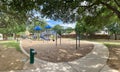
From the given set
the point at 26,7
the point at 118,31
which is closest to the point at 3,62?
the point at 26,7

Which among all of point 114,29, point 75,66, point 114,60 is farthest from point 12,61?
point 114,29

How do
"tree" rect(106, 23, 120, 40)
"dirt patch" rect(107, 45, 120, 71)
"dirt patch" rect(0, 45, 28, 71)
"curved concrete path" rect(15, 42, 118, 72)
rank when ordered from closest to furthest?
"curved concrete path" rect(15, 42, 118, 72), "dirt patch" rect(0, 45, 28, 71), "dirt patch" rect(107, 45, 120, 71), "tree" rect(106, 23, 120, 40)

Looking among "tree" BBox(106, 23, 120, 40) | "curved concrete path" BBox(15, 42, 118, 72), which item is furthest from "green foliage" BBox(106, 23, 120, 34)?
"curved concrete path" BBox(15, 42, 118, 72)

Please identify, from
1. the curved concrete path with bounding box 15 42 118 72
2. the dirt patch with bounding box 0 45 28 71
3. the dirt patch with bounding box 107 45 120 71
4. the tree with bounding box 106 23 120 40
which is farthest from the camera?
the tree with bounding box 106 23 120 40

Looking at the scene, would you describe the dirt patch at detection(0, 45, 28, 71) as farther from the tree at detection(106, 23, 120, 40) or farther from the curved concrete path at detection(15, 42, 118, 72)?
the tree at detection(106, 23, 120, 40)

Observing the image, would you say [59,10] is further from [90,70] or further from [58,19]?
[90,70]

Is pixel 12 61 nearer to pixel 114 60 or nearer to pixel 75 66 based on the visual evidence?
pixel 75 66

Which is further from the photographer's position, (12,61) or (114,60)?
(114,60)

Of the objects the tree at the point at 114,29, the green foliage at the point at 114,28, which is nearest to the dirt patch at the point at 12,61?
the tree at the point at 114,29

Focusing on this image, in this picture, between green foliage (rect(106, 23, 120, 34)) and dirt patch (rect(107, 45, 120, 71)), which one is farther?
green foliage (rect(106, 23, 120, 34))

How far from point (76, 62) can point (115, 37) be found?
76.1ft

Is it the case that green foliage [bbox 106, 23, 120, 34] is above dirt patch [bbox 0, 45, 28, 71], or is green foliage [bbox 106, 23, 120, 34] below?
above

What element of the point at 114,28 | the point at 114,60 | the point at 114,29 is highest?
the point at 114,28

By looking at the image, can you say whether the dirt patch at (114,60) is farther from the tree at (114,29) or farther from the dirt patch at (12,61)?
the tree at (114,29)
